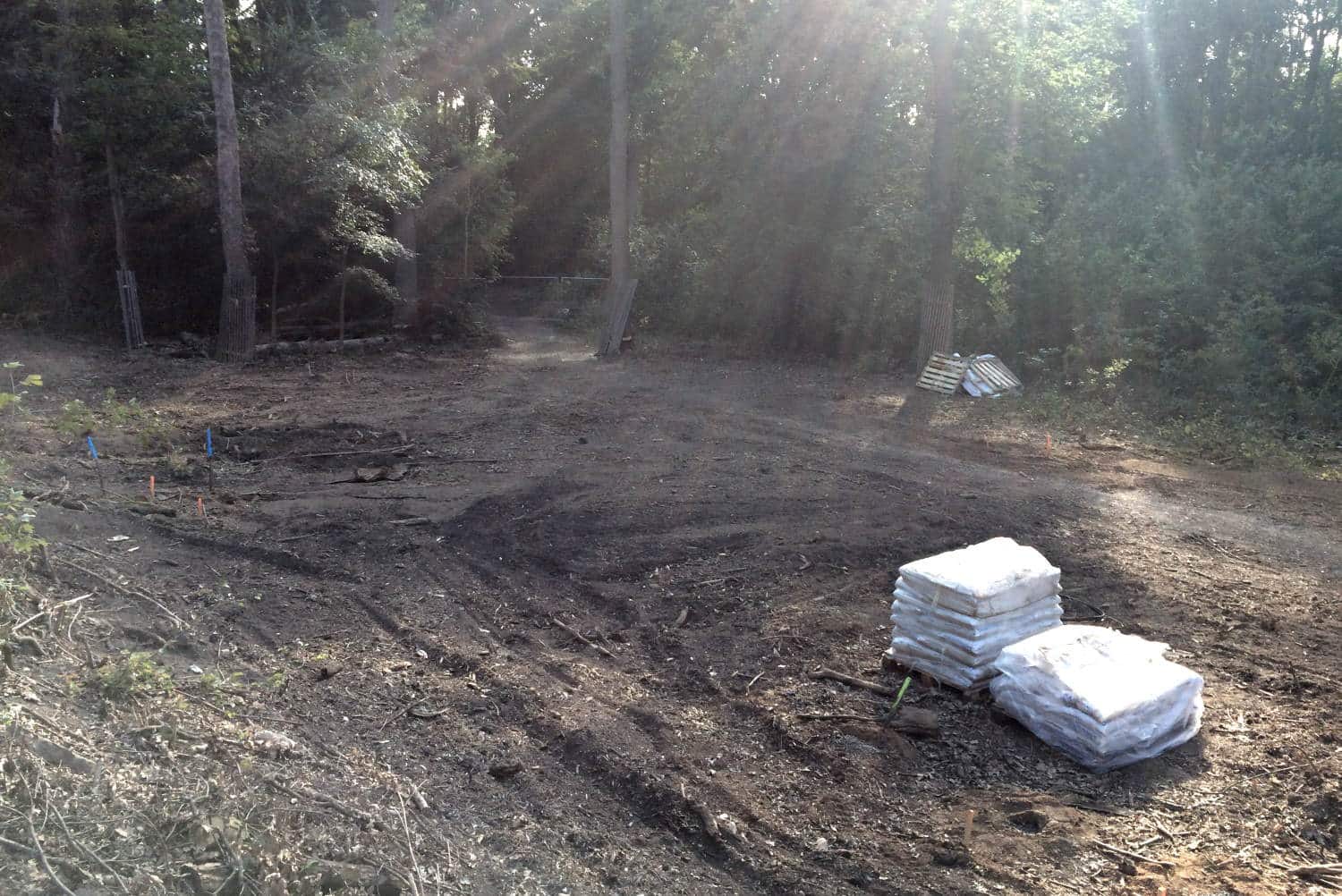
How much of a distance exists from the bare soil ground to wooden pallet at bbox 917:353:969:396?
3533mm

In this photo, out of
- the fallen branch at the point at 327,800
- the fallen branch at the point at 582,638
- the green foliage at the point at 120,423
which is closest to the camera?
the fallen branch at the point at 327,800

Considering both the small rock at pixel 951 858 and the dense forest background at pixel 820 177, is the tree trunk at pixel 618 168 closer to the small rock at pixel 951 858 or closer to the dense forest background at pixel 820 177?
the dense forest background at pixel 820 177

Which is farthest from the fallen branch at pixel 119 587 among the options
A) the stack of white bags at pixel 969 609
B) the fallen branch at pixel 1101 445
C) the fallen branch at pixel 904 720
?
the fallen branch at pixel 1101 445

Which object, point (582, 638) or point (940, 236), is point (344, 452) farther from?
point (940, 236)

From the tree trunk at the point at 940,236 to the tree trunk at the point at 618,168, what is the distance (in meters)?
6.38

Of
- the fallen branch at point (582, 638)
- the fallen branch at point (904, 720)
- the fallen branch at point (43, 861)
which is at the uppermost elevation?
the fallen branch at point (43, 861)

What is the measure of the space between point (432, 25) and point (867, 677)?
Result: 23781 mm

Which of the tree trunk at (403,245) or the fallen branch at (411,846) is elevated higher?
the tree trunk at (403,245)

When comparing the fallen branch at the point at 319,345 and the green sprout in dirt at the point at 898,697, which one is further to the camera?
the fallen branch at the point at 319,345

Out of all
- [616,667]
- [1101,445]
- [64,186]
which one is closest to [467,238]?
[64,186]

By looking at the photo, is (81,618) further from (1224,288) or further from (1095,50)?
(1095,50)

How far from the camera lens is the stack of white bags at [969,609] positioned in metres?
5.57

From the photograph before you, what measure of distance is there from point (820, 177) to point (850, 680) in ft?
49.5

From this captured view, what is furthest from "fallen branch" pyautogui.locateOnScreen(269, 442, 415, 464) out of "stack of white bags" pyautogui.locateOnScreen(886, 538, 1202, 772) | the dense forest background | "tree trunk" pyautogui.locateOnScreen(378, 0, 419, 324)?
"tree trunk" pyautogui.locateOnScreen(378, 0, 419, 324)
